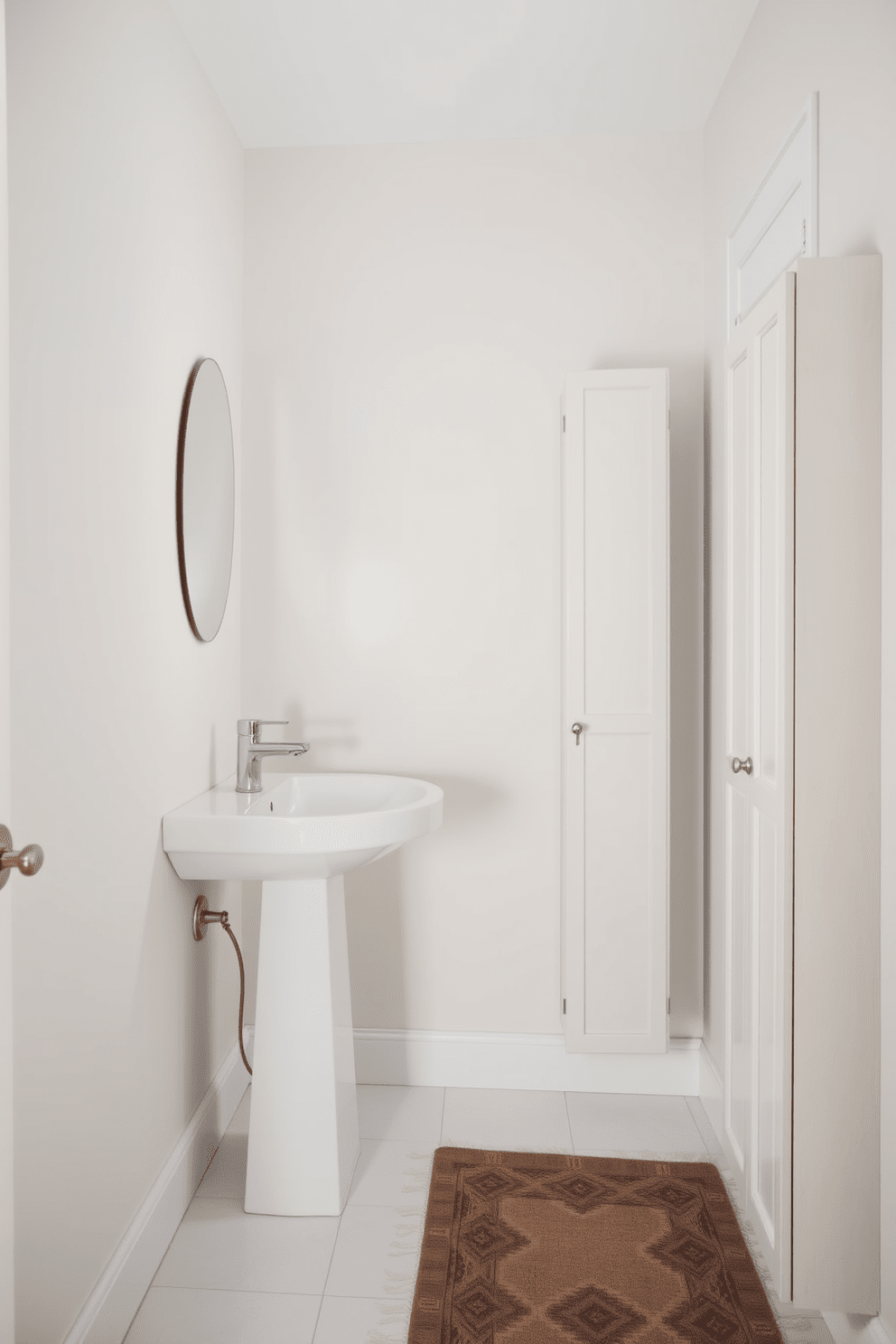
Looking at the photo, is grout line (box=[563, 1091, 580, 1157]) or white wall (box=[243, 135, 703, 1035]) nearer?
grout line (box=[563, 1091, 580, 1157])

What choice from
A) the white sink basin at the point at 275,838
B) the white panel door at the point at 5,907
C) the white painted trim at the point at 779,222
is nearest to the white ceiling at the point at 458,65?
the white painted trim at the point at 779,222

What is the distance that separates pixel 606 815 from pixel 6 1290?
1704 millimetres

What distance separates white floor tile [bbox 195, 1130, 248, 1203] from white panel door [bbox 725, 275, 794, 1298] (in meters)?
1.10

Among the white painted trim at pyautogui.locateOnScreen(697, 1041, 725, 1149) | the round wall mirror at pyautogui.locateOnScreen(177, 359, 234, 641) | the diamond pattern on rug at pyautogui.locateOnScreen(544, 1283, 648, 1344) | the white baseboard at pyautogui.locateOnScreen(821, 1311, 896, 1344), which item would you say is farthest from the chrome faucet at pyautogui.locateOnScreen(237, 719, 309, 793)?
the white baseboard at pyautogui.locateOnScreen(821, 1311, 896, 1344)

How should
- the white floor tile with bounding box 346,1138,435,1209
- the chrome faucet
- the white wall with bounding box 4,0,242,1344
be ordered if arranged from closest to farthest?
the white wall with bounding box 4,0,242,1344 → the white floor tile with bounding box 346,1138,435,1209 → the chrome faucet

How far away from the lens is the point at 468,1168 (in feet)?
7.02

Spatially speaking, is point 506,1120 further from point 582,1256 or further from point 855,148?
point 855,148

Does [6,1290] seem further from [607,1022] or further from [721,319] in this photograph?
[721,319]

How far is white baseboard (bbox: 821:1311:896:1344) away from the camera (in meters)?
1.42

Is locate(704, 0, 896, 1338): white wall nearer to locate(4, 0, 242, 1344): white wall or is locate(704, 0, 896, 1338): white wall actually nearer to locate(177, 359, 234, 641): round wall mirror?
locate(4, 0, 242, 1344): white wall

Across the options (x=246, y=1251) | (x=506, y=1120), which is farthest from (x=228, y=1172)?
(x=506, y=1120)

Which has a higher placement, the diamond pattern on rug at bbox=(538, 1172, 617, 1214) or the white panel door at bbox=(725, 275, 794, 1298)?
the white panel door at bbox=(725, 275, 794, 1298)

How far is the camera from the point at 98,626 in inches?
62.5

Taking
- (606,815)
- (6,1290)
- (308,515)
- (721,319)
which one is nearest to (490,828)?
(606,815)
